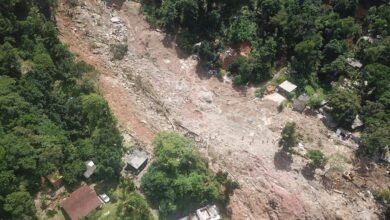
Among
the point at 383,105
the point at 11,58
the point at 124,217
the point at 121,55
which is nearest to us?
the point at 124,217

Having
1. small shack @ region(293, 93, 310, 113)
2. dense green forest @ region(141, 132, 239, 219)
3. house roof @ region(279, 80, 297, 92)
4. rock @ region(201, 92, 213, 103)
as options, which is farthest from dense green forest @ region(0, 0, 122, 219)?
small shack @ region(293, 93, 310, 113)

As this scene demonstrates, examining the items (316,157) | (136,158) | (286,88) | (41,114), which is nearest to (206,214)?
(136,158)

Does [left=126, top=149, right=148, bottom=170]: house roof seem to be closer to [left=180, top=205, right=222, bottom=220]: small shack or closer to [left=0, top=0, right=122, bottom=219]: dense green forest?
[left=0, top=0, right=122, bottom=219]: dense green forest

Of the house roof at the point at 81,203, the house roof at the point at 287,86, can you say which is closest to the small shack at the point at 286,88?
the house roof at the point at 287,86

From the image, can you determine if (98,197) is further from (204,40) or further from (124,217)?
(204,40)

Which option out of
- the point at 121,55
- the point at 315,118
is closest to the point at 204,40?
the point at 121,55
